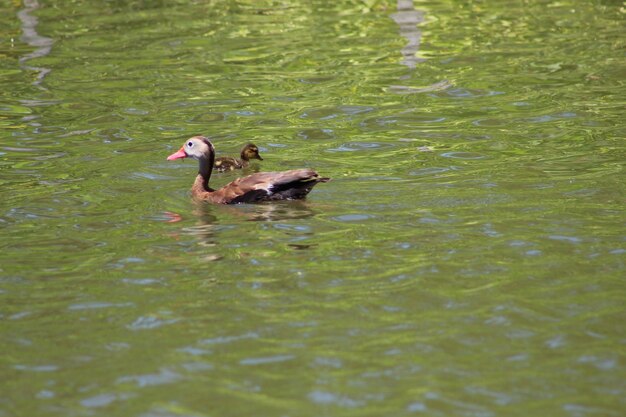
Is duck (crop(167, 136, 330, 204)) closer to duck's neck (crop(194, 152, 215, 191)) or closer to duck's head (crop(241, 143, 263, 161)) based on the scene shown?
duck's neck (crop(194, 152, 215, 191))

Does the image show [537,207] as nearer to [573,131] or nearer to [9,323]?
[573,131]

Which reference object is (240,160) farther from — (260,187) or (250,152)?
(260,187)

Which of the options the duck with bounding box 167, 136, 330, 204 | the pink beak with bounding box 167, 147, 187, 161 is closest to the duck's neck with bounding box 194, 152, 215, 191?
the duck with bounding box 167, 136, 330, 204

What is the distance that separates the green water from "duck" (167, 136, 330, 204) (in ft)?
0.49

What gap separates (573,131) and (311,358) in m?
6.74

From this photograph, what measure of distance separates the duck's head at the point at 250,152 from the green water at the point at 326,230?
215 mm

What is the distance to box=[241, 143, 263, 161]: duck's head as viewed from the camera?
1256 cm

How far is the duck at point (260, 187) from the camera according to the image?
35.2 feet

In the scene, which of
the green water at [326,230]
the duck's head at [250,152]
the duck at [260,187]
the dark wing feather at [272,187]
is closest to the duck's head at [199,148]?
the duck at [260,187]

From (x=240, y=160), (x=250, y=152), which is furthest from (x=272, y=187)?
(x=240, y=160)

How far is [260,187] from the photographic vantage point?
10.9 meters

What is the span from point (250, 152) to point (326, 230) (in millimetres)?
2909

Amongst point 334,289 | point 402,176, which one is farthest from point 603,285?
point 402,176

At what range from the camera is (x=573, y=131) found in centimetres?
1312
